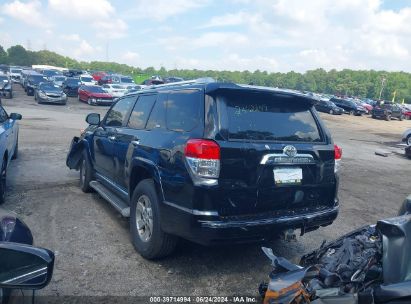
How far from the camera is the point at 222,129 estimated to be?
3.54 m

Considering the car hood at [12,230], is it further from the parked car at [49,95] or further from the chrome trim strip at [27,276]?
the parked car at [49,95]

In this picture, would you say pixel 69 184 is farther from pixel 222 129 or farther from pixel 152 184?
pixel 222 129

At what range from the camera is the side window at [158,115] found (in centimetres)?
430

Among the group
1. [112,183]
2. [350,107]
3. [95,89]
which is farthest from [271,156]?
[350,107]

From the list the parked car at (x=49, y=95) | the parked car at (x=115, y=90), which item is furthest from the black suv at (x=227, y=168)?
the parked car at (x=115, y=90)

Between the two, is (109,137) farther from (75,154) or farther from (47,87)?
(47,87)

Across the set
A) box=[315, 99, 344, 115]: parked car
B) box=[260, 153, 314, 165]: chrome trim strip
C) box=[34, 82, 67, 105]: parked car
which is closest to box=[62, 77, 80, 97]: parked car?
box=[34, 82, 67, 105]: parked car

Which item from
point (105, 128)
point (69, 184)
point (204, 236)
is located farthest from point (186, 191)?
point (69, 184)

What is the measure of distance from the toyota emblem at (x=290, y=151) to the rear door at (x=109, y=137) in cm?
243

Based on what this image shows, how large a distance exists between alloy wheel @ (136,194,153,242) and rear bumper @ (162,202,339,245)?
383mm

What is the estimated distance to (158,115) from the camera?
443cm

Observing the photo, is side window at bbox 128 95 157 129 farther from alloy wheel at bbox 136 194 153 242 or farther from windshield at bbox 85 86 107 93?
windshield at bbox 85 86 107 93

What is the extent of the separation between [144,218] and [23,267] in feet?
8.50

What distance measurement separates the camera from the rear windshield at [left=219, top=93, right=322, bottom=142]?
3.67 meters
